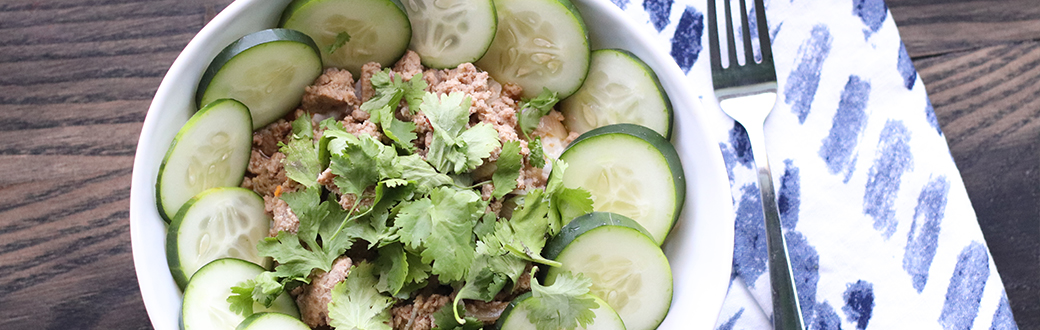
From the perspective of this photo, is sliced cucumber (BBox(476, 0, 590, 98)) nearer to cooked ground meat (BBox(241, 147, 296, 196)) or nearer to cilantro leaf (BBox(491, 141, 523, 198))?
cilantro leaf (BBox(491, 141, 523, 198))

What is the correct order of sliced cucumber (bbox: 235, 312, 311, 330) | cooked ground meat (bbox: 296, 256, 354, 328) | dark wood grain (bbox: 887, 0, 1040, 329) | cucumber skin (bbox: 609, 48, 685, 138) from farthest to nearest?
dark wood grain (bbox: 887, 0, 1040, 329) < cucumber skin (bbox: 609, 48, 685, 138) < cooked ground meat (bbox: 296, 256, 354, 328) < sliced cucumber (bbox: 235, 312, 311, 330)

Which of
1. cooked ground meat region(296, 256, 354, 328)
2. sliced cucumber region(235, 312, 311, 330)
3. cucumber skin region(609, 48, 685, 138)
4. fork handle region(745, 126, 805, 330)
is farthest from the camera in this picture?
fork handle region(745, 126, 805, 330)

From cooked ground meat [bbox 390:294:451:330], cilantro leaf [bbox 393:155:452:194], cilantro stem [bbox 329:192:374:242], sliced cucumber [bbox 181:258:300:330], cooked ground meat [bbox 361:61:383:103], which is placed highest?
cooked ground meat [bbox 361:61:383:103]

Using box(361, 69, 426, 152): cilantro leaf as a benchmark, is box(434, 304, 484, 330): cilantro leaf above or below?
→ below

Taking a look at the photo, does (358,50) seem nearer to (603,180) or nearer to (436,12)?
(436,12)

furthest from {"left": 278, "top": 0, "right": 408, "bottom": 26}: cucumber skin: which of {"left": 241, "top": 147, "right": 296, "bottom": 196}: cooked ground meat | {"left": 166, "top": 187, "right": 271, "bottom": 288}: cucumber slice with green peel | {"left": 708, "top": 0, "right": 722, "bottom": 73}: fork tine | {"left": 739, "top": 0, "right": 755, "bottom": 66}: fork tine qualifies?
{"left": 739, "top": 0, "right": 755, "bottom": 66}: fork tine

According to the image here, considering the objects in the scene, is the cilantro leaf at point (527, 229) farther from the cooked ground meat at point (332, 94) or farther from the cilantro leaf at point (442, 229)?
the cooked ground meat at point (332, 94)

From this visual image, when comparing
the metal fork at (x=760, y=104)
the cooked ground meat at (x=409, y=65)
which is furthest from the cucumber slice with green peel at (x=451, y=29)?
the metal fork at (x=760, y=104)
